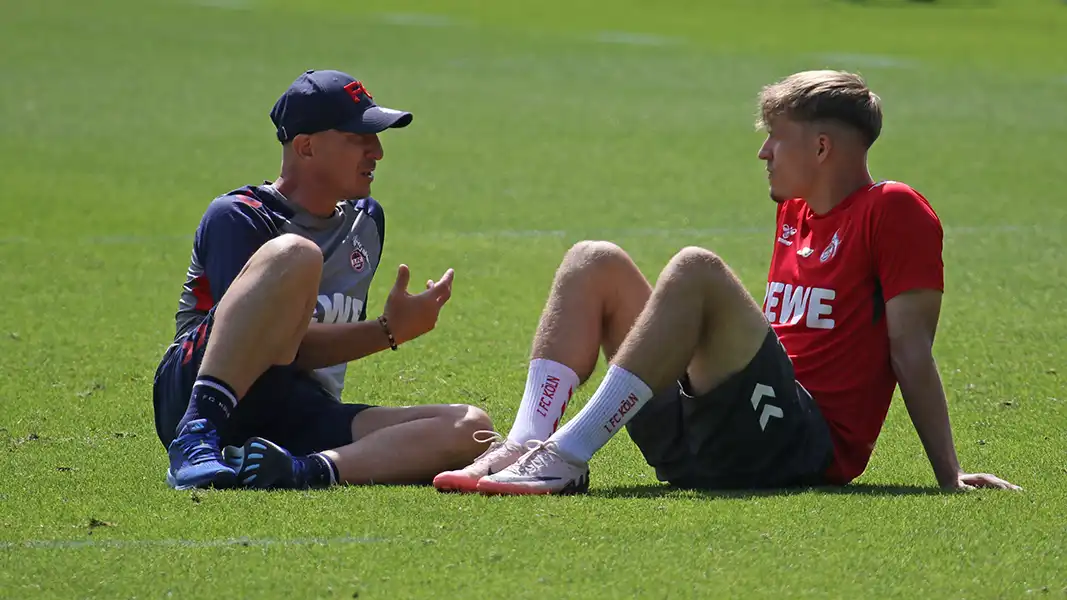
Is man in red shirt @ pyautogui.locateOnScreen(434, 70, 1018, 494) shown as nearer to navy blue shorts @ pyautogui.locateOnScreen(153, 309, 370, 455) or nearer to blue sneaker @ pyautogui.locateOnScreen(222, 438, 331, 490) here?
blue sneaker @ pyautogui.locateOnScreen(222, 438, 331, 490)

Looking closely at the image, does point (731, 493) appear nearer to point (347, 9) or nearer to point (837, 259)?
point (837, 259)

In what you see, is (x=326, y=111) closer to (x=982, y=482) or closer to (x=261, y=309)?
(x=261, y=309)

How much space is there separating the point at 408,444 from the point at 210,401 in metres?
0.64

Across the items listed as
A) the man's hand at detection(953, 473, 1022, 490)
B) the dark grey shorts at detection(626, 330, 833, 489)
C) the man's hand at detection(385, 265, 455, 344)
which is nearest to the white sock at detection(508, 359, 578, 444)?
the dark grey shorts at detection(626, 330, 833, 489)

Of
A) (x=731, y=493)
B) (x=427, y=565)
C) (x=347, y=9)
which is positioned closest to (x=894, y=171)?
(x=731, y=493)

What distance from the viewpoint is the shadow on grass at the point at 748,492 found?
5.38 metres

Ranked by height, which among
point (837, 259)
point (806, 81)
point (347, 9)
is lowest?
point (347, 9)

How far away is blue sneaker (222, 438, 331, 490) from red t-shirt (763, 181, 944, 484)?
5.14 ft

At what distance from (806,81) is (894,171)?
8230 mm

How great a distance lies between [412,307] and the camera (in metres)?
5.85

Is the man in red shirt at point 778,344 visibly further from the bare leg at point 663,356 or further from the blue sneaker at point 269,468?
the blue sneaker at point 269,468

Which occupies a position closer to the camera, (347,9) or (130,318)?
(130,318)

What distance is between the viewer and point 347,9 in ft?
92.8

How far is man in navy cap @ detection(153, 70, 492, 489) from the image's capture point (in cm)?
539
